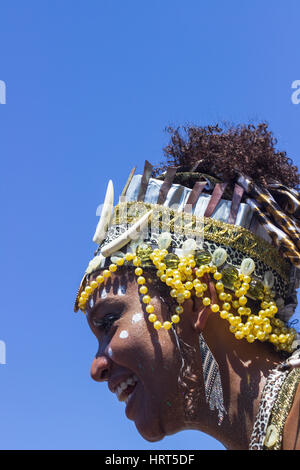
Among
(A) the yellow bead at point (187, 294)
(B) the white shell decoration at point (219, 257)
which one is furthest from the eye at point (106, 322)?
(B) the white shell decoration at point (219, 257)

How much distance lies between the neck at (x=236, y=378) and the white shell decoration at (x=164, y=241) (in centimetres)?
53

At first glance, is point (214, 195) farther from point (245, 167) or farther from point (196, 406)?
point (196, 406)

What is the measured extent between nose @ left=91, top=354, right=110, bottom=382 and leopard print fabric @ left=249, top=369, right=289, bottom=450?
99 cm

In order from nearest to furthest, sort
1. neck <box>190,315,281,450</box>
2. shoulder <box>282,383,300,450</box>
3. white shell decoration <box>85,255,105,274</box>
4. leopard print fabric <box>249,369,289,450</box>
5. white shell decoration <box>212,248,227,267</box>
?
shoulder <box>282,383,300,450</box> < leopard print fabric <box>249,369,289,450</box> < neck <box>190,315,281,450</box> < white shell decoration <box>212,248,227,267</box> < white shell decoration <box>85,255,105,274</box>

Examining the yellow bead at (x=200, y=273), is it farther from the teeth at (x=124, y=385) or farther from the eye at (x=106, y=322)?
the teeth at (x=124, y=385)

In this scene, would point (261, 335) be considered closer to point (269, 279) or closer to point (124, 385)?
point (269, 279)

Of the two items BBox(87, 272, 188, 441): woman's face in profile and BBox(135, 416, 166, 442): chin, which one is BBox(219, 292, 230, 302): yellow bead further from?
BBox(135, 416, 166, 442): chin

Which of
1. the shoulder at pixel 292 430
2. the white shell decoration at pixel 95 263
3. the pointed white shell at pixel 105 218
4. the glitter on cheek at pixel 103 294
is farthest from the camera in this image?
the pointed white shell at pixel 105 218

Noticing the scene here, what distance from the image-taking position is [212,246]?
14.8 feet

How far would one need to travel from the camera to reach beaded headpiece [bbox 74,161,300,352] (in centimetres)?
437

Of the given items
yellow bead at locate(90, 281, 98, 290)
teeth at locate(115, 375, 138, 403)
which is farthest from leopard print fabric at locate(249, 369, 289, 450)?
yellow bead at locate(90, 281, 98, 290)

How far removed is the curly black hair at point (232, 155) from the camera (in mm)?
4883

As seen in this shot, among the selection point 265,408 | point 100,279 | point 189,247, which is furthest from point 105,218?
point 265,408

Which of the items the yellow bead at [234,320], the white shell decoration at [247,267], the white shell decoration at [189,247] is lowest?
the yellow bead at [234,320]
